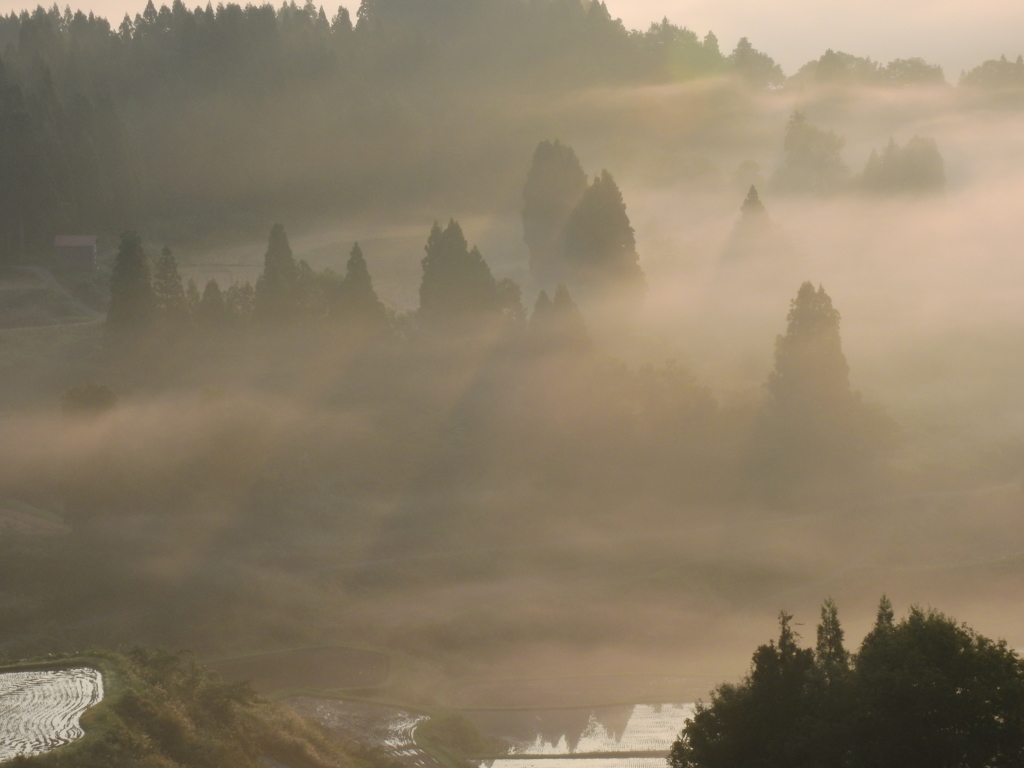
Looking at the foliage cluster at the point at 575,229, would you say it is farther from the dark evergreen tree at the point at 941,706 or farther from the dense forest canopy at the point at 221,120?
the dark evergreen tree at the point at 941,706

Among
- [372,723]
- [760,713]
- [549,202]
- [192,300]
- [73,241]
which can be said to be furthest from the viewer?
[549,202]

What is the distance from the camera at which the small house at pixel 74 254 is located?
115m

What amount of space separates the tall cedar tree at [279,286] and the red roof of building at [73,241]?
2979 cm

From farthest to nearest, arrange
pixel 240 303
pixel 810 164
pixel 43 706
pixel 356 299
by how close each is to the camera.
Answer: pixel 810 164, pixel 240 303, pixel 356 299, pixel 43 706

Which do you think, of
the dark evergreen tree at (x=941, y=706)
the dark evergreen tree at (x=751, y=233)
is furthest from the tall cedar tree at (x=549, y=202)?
the dark evergreen tree at (x=941, y=706)

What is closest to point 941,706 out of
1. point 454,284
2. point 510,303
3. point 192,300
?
point 454,284

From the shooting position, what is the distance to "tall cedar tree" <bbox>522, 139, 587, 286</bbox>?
121m

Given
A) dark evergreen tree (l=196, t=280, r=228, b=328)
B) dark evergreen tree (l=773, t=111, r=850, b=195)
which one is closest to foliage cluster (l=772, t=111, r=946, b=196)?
dark evergreen tree (l=773, t=111, r=850, b=195)

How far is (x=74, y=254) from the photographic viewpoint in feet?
380

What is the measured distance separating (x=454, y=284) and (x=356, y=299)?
Result: 803cm

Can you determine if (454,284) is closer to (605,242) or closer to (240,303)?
(240,303)

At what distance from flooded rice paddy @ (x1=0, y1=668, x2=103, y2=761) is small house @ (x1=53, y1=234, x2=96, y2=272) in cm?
7835

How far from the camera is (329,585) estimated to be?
73.1 meters

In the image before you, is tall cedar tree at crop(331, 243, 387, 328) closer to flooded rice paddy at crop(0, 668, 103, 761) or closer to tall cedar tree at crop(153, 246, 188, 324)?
tall cedar tree at crop(153, 246, 188, 324)
